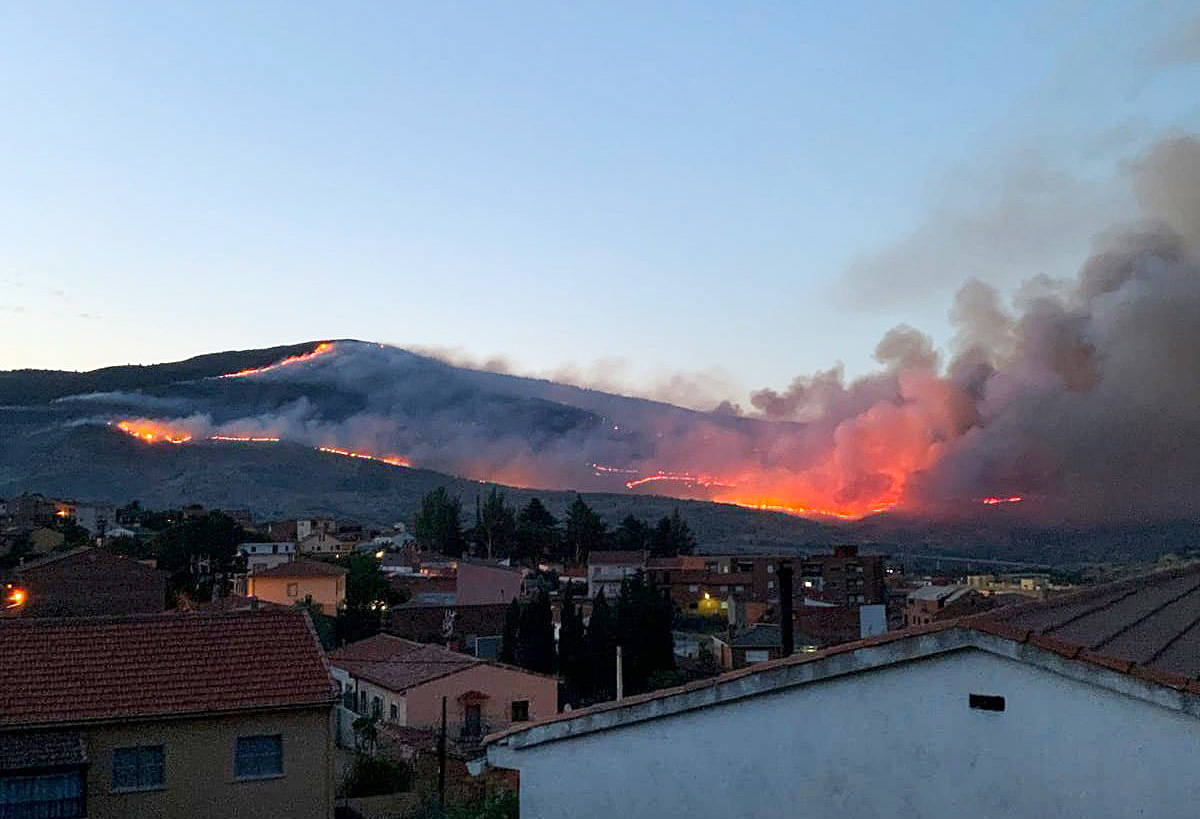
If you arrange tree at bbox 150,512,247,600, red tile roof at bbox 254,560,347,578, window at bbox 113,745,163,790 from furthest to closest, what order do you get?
tree at bbox 150,512,247,600, red tile roof at bbox 254,560,347,578, window at bbox 113,745,163,790

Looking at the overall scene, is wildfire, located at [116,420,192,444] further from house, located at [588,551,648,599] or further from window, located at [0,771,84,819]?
window, located at [0,771,84,819]

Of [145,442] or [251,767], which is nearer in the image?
[251,767]

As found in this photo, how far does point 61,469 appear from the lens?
17438 cm

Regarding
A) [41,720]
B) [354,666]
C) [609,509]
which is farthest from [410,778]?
[609,509]

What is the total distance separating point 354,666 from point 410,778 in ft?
38.1

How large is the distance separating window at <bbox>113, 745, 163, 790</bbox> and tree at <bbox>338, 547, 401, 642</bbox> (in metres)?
27.2

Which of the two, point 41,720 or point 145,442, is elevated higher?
point 145,442

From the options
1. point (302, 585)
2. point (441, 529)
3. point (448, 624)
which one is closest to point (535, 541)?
point (441, 529)

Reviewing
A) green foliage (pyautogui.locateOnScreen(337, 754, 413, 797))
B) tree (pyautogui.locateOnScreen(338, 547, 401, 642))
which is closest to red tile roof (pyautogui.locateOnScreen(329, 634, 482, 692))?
tree (pyautogui.locateOnScreen(338, 547, 401, 642))

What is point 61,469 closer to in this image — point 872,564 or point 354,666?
point 872,564

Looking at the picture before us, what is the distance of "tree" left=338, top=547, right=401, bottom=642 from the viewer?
1705 inches

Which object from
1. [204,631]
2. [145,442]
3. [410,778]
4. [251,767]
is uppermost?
[145,442]

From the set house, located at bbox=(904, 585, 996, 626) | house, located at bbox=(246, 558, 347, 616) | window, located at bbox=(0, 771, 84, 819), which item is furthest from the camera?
house, located at bbox=(246, 558, 347, 616)

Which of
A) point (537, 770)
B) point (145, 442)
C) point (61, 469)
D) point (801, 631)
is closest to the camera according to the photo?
point (537, 770)
